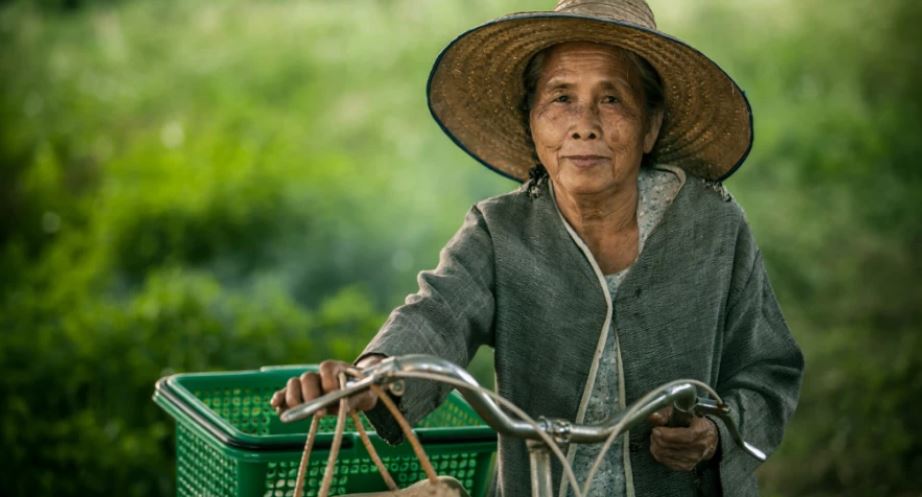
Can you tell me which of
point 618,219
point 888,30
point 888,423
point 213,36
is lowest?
point 888,423

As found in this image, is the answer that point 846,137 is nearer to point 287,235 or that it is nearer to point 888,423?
point 888,423

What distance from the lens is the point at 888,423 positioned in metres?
Result: 5.48

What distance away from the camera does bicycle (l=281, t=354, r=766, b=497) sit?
84.0 inches

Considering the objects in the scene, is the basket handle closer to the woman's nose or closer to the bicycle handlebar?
the bicycle handlebar

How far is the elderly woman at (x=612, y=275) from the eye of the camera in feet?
9.26

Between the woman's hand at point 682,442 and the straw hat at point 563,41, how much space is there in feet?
2.16

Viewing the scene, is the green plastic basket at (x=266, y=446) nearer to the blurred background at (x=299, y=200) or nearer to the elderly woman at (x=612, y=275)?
the elderly woman at (x=612, y=275)

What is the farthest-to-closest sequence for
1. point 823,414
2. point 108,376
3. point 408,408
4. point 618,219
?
1. point 823,414
2. point 108,376
3. point 618,219
4. point 408,408

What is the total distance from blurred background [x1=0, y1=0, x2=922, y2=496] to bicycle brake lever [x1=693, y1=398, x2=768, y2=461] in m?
2.71

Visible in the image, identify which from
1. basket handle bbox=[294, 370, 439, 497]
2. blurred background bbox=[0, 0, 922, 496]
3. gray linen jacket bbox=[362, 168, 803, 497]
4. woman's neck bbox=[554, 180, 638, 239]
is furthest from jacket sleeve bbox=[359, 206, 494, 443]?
blurred background bbox=[0, 0, 922, 496]

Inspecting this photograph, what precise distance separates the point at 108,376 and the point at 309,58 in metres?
3.81

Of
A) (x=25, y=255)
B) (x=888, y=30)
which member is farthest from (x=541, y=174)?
(x=888, y=30)

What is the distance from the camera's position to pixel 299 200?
692 centimetres

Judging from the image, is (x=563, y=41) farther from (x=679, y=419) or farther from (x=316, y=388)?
(x=316, y=388)
